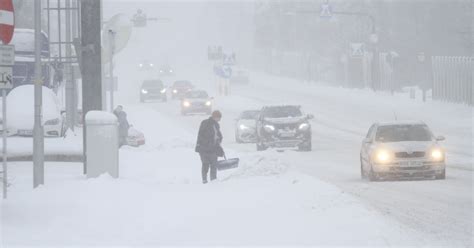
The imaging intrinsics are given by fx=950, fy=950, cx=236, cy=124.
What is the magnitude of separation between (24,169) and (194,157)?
9059 millimetres

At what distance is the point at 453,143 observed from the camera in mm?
37719

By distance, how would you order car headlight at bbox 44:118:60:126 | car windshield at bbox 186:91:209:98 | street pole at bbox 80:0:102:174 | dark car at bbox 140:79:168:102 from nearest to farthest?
1. street pole at bbox 80:0:102:174
2. car headlight at bbox 44:118:60:126
3. car windshield at bbox 186:91:209:98
4. dark car at bbox 140:79:168:102

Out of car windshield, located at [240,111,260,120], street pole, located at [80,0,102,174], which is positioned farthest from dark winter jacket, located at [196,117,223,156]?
car windshield, located at [240,111,260,120]

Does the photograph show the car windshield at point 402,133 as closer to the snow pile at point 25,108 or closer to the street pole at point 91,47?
the street pole at point 91,47

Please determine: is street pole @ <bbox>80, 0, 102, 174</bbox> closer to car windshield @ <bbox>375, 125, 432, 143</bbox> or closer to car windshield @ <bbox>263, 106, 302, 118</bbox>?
car windshield @ <bbox>375, 125, 432, 143</bbox>

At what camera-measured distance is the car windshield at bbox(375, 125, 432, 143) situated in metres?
22.4

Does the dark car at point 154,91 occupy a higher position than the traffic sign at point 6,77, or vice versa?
the dark car at point 154,91

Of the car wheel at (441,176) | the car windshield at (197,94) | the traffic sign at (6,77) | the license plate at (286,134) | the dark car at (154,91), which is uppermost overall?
the dark car at (154,91)

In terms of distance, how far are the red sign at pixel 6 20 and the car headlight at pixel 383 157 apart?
9.55 meters

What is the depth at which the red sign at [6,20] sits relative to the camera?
579 inches

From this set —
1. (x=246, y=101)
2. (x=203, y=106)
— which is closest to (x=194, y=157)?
(x=203, y=106)

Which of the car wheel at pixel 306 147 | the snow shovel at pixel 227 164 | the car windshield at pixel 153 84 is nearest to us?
the snow shovel at pixel 227 164

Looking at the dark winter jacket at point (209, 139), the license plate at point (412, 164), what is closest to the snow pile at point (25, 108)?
the dark winter jacket at point (209, 139)

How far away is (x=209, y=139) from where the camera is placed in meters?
19.6
